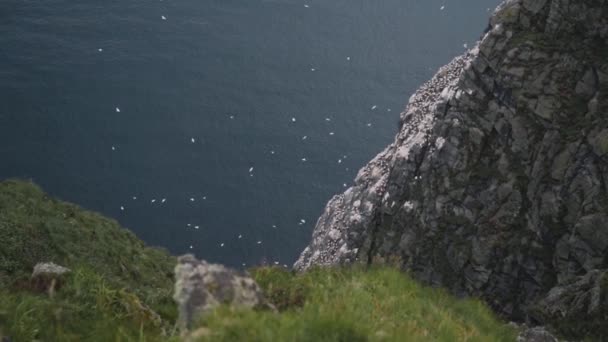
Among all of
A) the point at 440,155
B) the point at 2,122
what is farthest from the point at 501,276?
the point at 2,122

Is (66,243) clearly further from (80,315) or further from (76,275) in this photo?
(80,315)

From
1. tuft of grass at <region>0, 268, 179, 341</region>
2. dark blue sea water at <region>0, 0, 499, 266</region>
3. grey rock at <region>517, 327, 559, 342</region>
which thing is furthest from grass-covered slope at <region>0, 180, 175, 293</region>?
dark blue sea water at <region>0, 0, 499, 266</region>

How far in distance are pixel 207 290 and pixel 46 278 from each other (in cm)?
528

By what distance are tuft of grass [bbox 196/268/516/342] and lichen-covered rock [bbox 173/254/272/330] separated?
18.0 inches

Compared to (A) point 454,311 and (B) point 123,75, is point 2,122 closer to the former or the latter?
(B) point 123,75

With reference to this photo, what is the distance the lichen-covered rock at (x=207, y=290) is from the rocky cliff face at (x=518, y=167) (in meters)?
34.6

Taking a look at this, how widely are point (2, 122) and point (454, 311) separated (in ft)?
363

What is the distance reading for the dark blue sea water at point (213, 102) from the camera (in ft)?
331

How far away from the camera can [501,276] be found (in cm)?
5003

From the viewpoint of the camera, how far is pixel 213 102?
407 feet

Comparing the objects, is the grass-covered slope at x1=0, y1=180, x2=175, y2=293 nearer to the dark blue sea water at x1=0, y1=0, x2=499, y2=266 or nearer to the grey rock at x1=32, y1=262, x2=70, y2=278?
the grey rock at x1=32, y1=262, x2=70, y2=278

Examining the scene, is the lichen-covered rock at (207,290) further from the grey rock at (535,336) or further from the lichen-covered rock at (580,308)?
the lichen-covered rock at (580,308)

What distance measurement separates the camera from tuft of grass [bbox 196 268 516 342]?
9.49 metres

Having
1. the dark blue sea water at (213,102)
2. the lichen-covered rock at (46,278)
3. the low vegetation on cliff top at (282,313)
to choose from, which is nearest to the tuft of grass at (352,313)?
the low vegetation on cliff top at (282,313)
